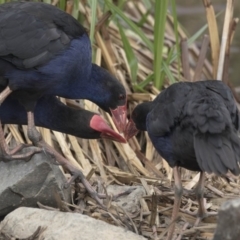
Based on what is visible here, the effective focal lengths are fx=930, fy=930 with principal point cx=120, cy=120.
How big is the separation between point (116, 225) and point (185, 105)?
71 centimetres

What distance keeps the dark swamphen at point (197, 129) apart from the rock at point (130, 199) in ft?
1.21

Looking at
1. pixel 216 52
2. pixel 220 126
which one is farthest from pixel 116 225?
pixel 216 52

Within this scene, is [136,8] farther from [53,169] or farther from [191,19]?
[53,169]

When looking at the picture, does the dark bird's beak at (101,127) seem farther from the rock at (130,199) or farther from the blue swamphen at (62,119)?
the rock at (130,199)

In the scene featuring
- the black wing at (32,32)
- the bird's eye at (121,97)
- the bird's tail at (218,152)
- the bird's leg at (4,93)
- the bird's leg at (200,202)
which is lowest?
the bird's leg at (200,202)

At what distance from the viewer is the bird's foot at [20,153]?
4.97 metres

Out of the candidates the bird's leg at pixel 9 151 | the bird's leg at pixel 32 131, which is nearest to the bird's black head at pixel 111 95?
the bird's leg at pixel 32 131

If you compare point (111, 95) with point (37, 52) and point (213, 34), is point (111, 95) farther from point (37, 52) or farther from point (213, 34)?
point (213, 34)

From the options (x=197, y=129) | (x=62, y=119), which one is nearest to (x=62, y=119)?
(x=62, y=119)

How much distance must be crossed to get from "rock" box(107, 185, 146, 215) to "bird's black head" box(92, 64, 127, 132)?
24.3 inches

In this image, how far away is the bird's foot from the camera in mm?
4969

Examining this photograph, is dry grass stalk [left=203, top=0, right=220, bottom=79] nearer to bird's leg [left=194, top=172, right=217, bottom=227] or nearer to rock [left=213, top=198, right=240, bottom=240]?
bird's leg [left=194, top=172, right=217, bottom=227]

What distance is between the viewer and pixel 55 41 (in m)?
5.23

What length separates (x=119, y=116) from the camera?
5797 millimetres
